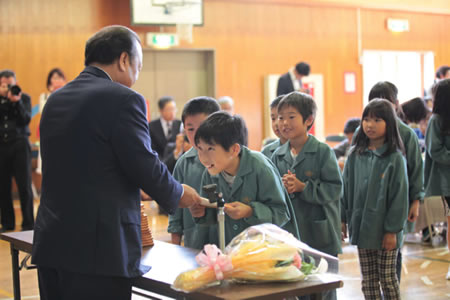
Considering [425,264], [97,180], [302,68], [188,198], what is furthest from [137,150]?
[302,68]

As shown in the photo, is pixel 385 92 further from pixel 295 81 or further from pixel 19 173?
pixel 295 81

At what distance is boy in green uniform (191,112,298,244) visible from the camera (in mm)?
2404

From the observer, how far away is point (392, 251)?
11.1 ft

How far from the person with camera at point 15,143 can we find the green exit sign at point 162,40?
375cm

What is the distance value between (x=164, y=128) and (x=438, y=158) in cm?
423

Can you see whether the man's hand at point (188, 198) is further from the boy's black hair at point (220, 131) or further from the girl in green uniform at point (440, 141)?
the girl in green uniform at point (440, 141)

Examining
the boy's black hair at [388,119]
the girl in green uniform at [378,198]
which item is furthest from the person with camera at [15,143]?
the boy's black hair at [388,119]

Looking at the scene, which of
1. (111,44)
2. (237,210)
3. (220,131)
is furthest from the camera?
(220,131)

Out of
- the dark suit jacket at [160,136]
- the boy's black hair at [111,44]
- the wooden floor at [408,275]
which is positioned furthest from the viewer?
the dark suit jacket at [160,136]

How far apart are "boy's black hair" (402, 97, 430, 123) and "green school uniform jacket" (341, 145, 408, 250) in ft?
8.22

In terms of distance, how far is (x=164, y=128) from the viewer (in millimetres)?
7789

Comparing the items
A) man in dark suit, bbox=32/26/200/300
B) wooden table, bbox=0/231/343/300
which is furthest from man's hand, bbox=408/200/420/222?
man in dark suit, bbox=32/26/200/300

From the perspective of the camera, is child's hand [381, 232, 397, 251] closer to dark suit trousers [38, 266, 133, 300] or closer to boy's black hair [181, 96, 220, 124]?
boy's black hair [181, 96, 220, 124]

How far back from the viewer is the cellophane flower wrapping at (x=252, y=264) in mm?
1773
